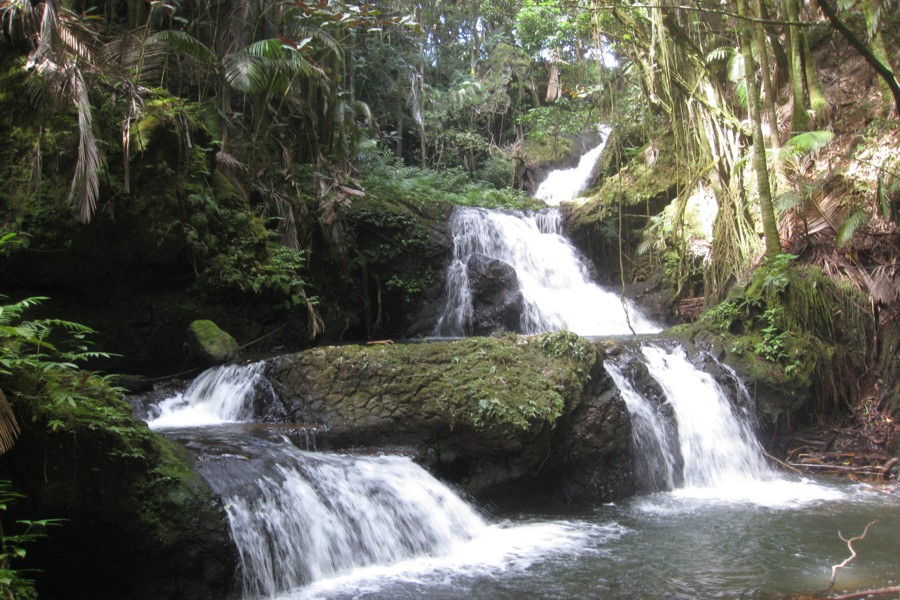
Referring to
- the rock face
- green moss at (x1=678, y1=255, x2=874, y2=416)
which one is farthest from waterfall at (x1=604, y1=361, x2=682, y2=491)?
the rock face

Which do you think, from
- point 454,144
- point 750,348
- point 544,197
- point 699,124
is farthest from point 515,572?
point 454,144

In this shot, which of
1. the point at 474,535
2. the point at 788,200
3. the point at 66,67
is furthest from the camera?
the point at 788,200

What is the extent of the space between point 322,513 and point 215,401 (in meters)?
2.73

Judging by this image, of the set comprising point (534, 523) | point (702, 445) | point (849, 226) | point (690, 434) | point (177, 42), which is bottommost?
point (534, 523)

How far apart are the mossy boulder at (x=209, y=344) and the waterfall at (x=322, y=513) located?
8.80 feet

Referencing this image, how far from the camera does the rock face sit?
456 inches

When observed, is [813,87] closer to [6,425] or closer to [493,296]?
[493,296]

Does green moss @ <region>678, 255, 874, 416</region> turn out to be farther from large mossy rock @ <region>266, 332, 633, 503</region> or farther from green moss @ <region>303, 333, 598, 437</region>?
green moss @ <region>303, 333, 598, 437</region>

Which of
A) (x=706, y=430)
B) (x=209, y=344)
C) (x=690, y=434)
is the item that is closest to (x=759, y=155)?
(x=706, y=430)

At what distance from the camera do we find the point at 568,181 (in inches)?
744

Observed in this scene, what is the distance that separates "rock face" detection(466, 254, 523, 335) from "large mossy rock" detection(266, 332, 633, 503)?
3895mm

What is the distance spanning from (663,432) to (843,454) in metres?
2.64

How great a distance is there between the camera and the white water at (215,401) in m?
7.07

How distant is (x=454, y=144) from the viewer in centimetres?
2098
